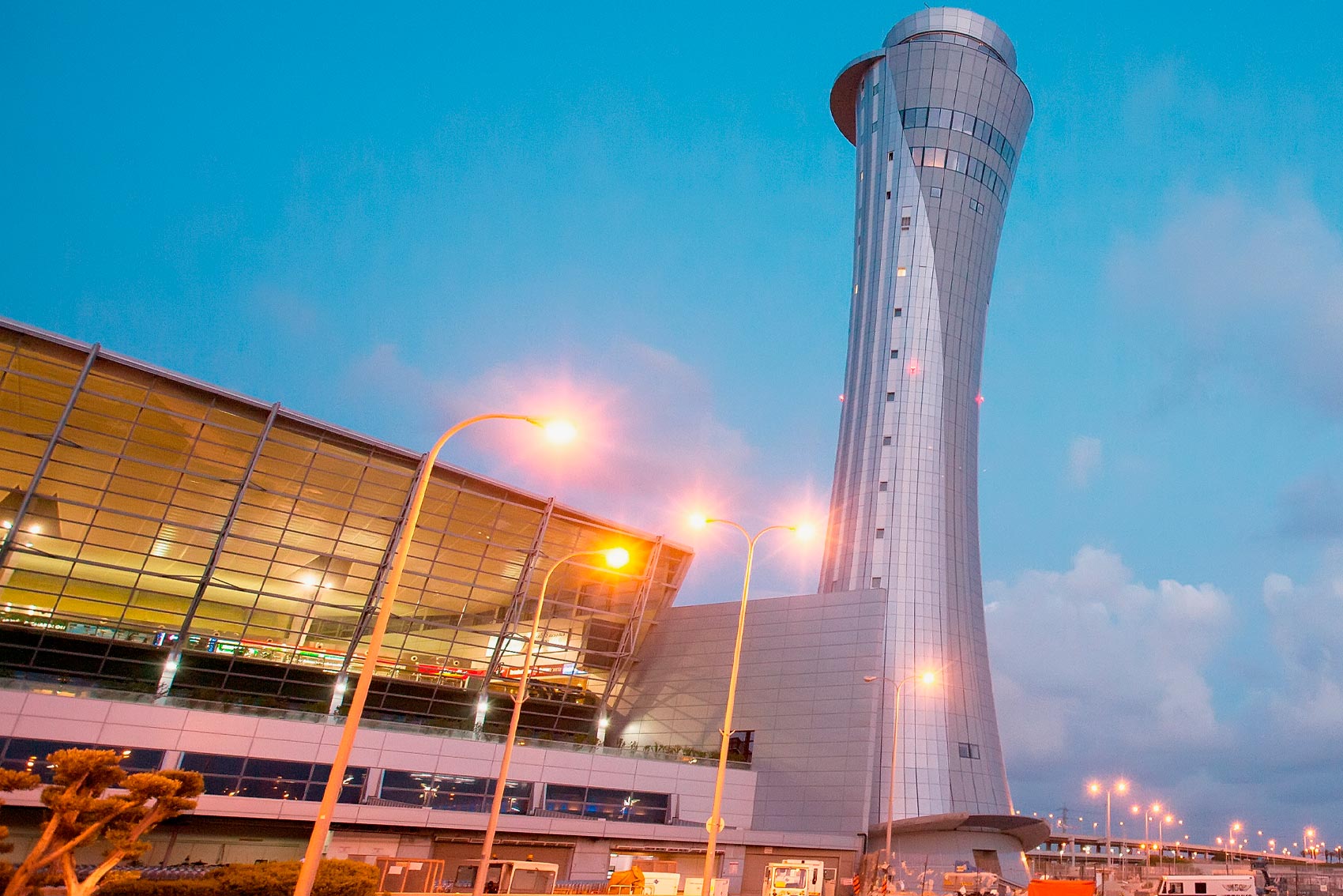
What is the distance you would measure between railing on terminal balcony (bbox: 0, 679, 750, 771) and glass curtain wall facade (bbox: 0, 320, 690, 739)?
2025 millimetres

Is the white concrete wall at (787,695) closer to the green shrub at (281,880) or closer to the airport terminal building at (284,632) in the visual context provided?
the airport terminal building at (284,632)

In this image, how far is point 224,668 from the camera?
56.0 metres

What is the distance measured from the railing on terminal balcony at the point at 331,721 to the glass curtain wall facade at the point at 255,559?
2.03 m

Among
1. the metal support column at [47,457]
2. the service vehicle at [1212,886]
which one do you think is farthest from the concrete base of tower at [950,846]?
the metal support column at [47,457]

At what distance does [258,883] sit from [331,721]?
21.9 m

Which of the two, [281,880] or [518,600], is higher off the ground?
[518,600]

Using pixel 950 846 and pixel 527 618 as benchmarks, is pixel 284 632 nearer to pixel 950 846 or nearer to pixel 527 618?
pixel 527 618

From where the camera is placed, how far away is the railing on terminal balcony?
41.0 metres

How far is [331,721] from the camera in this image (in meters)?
47.8

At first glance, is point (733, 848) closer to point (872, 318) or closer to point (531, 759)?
point (531, 759)

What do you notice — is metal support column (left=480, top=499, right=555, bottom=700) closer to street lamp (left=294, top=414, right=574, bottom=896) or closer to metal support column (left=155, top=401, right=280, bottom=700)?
metal support column (left=155, top=401, right=280, bottom=700)

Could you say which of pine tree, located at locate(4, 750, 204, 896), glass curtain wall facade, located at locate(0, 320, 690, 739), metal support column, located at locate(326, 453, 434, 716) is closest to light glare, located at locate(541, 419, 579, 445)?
pine tree, located at locate(4, 750, 204, 896)

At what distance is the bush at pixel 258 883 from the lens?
24.9 meters

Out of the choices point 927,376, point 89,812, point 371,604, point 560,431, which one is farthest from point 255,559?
point 927,376
